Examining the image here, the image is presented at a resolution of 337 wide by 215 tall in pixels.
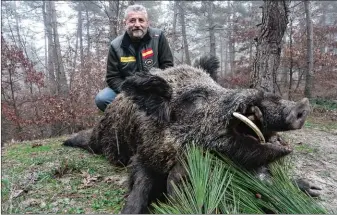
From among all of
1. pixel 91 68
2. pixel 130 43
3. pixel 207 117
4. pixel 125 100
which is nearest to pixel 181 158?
pixel 207 117

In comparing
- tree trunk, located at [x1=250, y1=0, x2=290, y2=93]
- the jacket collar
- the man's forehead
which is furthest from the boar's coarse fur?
tree trunk, located at [x1=250, y1=0, x2=290, y2=93]

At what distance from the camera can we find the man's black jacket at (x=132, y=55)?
3.91 metres

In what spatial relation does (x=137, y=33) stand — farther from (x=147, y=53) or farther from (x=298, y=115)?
(x=298, y=115)

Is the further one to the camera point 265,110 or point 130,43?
point 130,43

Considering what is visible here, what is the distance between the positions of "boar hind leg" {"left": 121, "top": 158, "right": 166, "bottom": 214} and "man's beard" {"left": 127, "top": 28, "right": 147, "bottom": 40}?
5.80ft

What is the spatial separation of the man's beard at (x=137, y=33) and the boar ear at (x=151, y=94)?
4.31 ft

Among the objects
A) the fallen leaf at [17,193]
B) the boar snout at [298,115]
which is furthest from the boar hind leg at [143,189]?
the boar snout at [298,115]

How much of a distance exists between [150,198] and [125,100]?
1321mm

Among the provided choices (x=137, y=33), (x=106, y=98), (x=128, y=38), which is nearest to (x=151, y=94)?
(x=137, y=33)

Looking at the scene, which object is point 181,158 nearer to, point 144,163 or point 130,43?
point 144,163

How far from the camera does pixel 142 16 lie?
12.5 feet

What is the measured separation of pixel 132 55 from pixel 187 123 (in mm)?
1724

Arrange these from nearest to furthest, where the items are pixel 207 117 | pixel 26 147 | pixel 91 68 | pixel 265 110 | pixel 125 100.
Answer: pixel 265 110, pixel 207 117, pixel 125 100, pixel 26 147, pixel 91 68

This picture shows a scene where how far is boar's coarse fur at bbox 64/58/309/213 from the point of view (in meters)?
2.04
